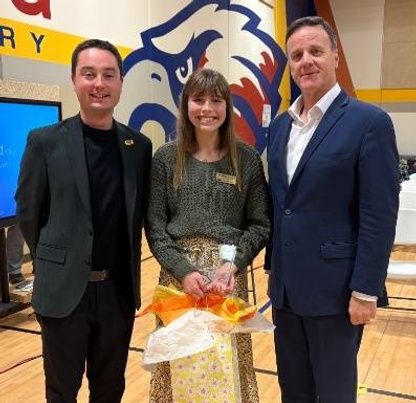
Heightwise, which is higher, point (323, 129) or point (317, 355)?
point (323, 129)

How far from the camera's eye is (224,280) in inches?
76.6

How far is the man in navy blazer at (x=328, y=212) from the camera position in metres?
1.67

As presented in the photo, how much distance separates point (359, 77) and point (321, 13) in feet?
4.69

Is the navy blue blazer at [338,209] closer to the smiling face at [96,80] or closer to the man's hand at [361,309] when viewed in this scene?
the man's hand at [361,309]

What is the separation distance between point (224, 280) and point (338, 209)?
513 millimetres

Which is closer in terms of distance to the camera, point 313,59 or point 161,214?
point 313,59

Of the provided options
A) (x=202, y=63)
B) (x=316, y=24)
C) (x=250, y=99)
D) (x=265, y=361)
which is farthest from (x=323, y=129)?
(x=250, y=99)

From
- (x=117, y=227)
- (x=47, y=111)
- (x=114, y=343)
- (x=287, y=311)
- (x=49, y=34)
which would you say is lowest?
(x=114, y=343)

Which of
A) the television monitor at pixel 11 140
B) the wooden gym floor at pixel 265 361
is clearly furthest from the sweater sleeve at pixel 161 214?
the television monitor at pixel 11 140

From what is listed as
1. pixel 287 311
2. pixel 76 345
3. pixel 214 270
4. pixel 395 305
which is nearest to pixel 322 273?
pixel 287 311

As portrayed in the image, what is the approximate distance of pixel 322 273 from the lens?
1.78 metres

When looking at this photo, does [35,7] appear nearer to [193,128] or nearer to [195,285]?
[193,128]

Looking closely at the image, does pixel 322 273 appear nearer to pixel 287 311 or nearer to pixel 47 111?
pixel 287 311

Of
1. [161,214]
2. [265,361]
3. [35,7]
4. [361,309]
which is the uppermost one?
[35,7]
